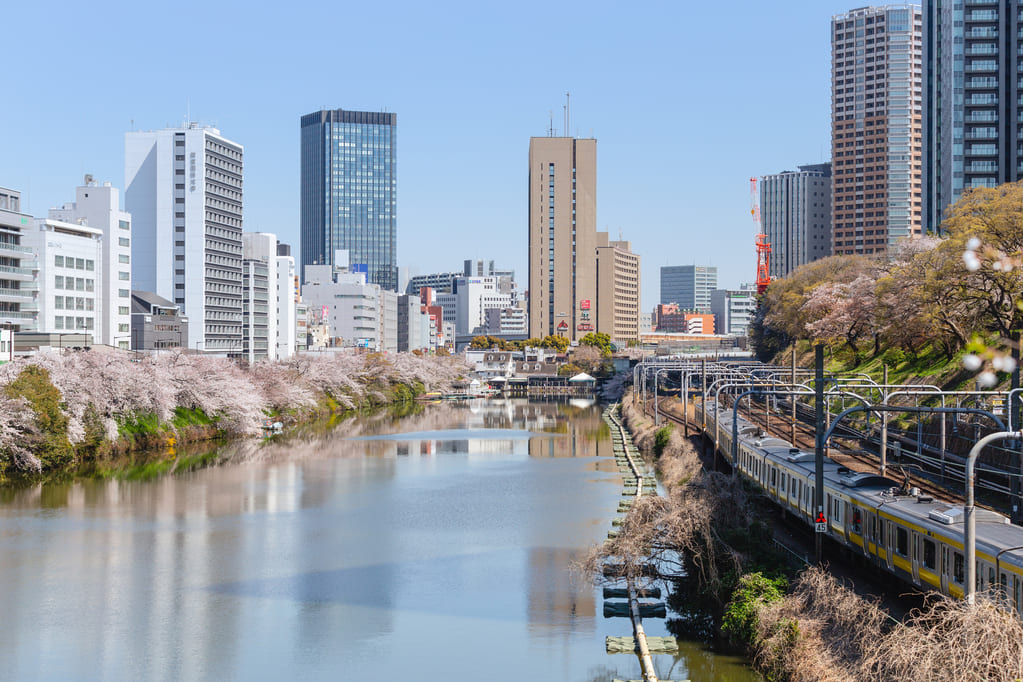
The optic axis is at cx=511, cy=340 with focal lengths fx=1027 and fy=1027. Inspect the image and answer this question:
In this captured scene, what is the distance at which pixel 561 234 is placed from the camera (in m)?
145

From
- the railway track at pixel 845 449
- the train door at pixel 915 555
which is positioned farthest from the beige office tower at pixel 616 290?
the train door at pixel 915 555

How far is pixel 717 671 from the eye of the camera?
50.1ft

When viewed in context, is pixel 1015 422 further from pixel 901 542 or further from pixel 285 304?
pixel 285 304

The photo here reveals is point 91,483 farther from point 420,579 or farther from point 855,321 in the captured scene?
point 855,321

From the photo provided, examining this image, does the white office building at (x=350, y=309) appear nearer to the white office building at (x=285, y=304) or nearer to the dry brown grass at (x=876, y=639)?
the white office building at (x=285, y=304)

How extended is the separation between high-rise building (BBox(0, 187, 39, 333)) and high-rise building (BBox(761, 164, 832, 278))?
119 metres

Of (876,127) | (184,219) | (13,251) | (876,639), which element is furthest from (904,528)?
(876,127)

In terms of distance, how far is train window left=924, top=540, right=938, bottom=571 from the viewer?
14.6 meters

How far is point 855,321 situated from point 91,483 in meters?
35.4

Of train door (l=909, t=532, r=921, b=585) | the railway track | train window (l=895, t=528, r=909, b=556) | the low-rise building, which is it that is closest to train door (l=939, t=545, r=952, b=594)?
train door (l=909, t=532, r=921, b=585)

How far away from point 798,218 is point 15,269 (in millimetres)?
123923

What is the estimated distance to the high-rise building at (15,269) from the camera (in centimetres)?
5541

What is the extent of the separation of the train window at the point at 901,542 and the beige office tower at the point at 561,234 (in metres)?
129

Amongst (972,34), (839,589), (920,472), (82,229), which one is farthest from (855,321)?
(82,229)
